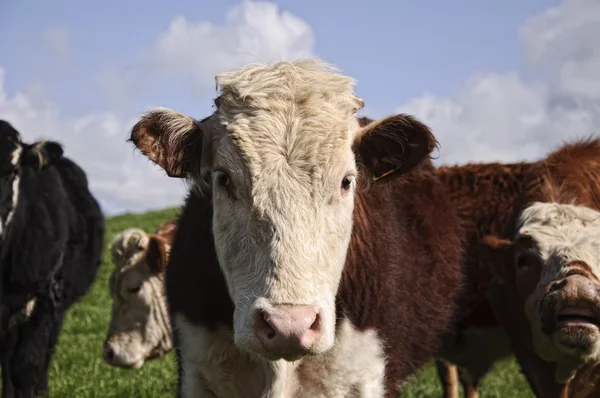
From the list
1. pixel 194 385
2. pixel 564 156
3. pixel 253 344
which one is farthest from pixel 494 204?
pixel 253 344

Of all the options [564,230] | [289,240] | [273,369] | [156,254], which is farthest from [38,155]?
[289,240]

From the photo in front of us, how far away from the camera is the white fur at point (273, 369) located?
15.4ft

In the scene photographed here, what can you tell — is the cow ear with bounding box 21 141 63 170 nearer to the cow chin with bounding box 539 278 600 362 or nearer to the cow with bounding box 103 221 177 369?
the cow with bounding box 103 221 177 369

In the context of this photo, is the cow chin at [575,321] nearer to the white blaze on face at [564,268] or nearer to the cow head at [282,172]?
the white blaze on face at [564,268]

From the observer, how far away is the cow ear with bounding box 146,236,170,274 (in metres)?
9.11

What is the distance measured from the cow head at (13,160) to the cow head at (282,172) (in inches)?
191

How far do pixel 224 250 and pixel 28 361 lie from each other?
221 inches

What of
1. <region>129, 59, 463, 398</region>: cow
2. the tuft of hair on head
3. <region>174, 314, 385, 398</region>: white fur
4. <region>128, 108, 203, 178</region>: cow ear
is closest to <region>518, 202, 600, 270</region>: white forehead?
<region>129, 59, 463, 398</region>: cow

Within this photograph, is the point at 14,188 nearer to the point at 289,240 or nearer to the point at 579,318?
the point at 289,240

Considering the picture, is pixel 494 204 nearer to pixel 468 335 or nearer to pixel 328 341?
pixel 468 335

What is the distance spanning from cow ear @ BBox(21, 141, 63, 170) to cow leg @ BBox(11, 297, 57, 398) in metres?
1.50

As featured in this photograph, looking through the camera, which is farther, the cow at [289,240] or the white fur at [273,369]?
the white fur at [273,369]

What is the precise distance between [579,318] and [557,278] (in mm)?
424

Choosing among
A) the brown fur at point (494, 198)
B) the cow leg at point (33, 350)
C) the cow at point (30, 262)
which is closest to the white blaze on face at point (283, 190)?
the brown fur at point (494, 198)
